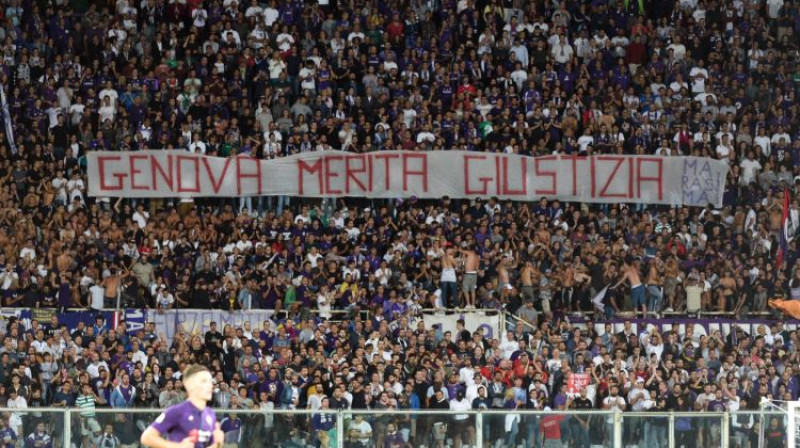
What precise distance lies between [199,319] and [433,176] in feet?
21.6

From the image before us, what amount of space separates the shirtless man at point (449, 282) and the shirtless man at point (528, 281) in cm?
126

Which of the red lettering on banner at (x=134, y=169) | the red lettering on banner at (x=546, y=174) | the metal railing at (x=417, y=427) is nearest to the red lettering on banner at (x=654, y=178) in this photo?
the red lettering on banner at (x=546, y=174)

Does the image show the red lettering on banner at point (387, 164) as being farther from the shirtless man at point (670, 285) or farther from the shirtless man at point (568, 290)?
the shirtless man at point (670, 285)

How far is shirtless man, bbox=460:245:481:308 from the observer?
3148 cm

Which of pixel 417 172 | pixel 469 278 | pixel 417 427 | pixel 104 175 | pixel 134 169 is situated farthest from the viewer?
pixel 417 172

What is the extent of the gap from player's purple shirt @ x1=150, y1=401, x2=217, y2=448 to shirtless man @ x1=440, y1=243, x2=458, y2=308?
17413 millimetres

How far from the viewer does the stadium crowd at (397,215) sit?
27609mm

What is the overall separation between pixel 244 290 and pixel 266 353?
2.63 metres

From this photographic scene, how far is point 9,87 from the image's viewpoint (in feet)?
117

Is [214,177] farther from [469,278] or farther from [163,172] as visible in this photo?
[469,278]

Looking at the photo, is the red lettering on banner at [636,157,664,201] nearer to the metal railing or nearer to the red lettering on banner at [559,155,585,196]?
the red lettering on banner at [559,155,585,196]

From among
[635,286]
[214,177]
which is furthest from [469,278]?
[214,177]

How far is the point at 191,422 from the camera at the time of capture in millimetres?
14078

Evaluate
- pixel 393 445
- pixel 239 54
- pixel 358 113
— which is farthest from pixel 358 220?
pixel 393 445
